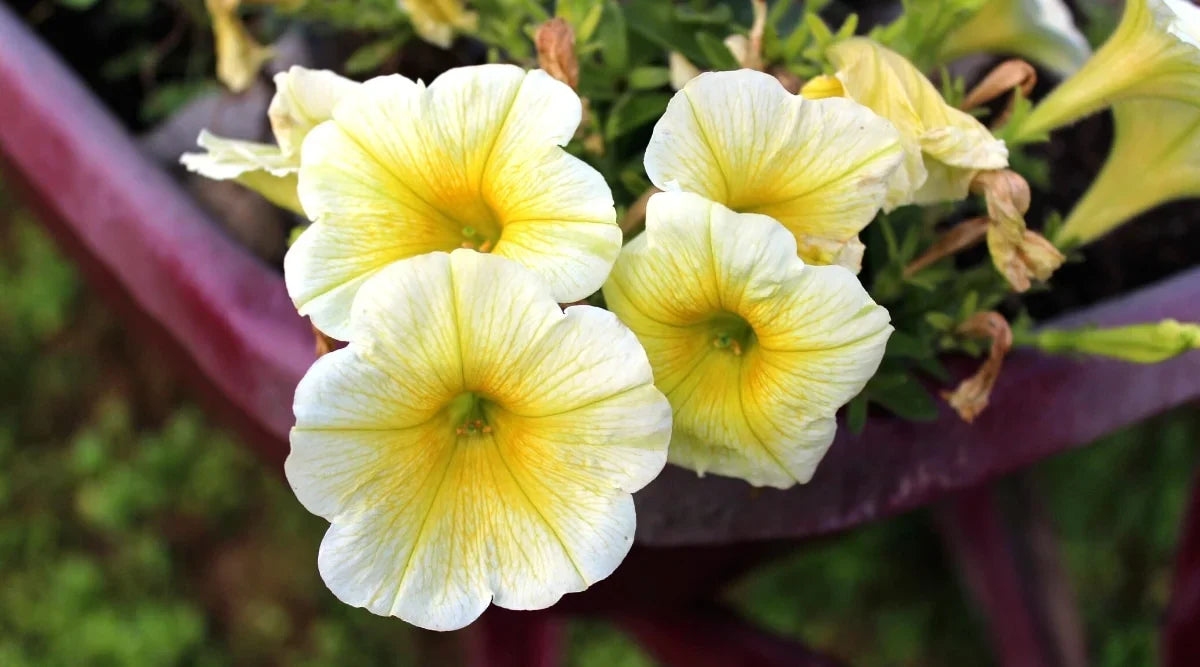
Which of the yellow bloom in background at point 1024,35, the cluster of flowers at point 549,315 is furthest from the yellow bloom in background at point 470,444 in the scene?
the yellow bloom in background at point 1024,35

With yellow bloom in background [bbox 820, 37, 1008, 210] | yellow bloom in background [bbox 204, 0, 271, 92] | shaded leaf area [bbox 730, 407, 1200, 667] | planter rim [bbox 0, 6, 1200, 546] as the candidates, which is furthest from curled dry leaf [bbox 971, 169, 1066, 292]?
shaded leaf area [bbox 730, 407, 1200, 667]

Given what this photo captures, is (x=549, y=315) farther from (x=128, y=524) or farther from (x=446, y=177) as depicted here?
(x=128, y=524)

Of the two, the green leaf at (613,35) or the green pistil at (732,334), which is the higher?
the green leaf at (613,35)

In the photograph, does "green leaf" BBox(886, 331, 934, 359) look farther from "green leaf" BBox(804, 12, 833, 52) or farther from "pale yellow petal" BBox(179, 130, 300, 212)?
"pale yellow petal" BBox(179, 130, 300, 212)

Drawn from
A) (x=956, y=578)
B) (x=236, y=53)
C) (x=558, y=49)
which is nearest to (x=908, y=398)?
(x=558, y=49)

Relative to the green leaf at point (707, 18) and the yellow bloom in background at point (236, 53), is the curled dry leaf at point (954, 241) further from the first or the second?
the yellow bloom in background at point (236, 53)

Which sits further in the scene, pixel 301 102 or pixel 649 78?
pixel 649 78
